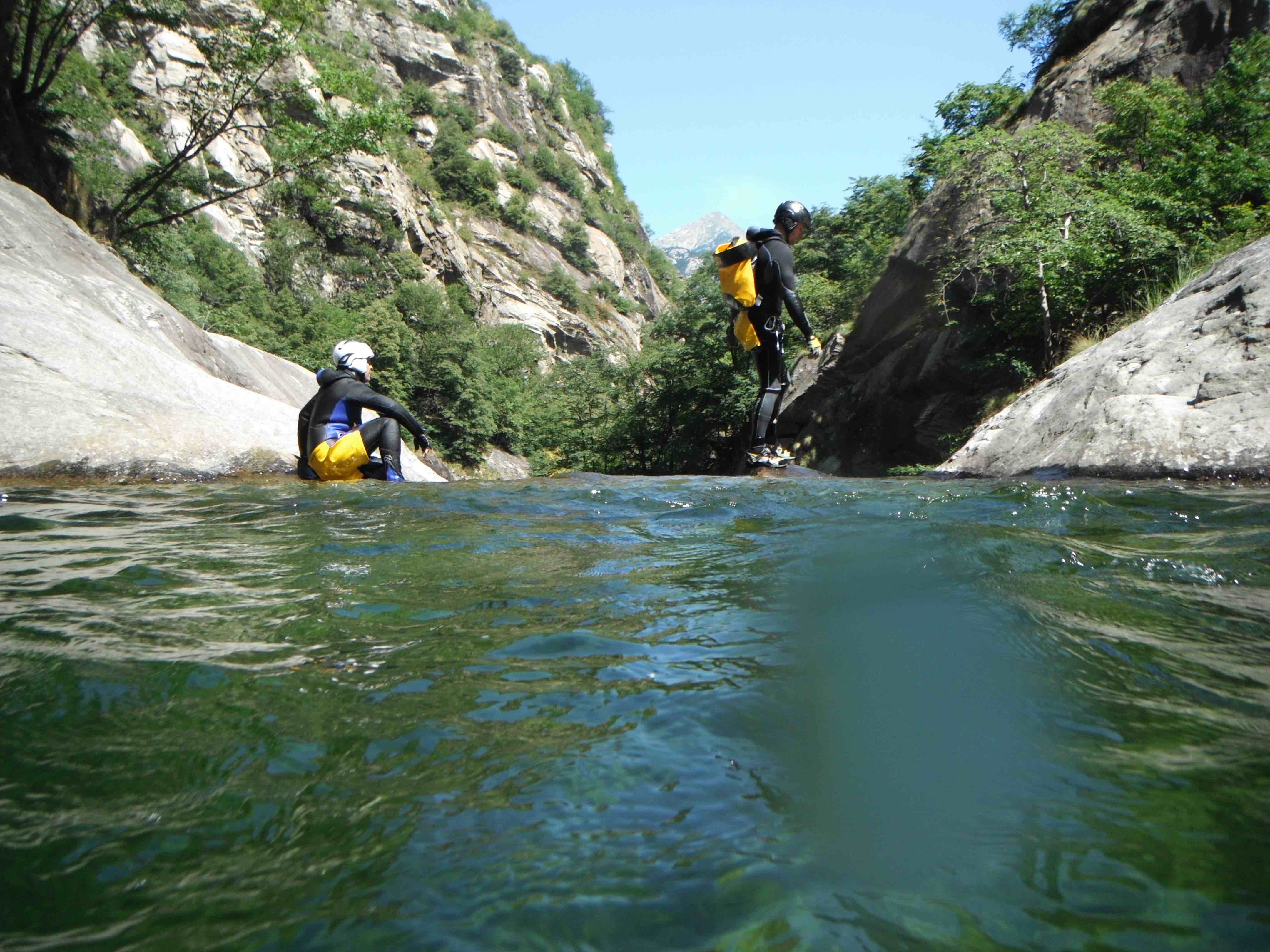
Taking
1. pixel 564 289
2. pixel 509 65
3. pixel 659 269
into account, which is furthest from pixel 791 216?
pixel 659 269

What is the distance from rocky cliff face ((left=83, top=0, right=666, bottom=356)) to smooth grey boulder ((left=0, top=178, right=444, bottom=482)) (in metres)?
10.8

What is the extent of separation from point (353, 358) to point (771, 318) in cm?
409

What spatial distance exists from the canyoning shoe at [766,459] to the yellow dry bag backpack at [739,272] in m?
1.40

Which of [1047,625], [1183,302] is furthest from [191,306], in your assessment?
[1047,625]

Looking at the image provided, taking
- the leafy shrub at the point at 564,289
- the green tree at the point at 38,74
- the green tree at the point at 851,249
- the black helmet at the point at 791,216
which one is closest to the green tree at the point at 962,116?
the green tree at the point at 851,249

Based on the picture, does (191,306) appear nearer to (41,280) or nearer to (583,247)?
(41,280)

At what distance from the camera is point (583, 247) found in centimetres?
6188

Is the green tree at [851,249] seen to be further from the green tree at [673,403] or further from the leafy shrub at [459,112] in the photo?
the leafy shrub at [459,112]

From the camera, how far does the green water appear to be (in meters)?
1.12

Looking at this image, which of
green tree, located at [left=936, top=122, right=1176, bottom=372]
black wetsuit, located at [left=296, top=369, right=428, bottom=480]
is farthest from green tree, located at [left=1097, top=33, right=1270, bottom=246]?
black wetsuit, located at [left=296, top=369, right=428, bottom=480]

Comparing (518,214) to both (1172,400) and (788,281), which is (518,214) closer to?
(788,281)

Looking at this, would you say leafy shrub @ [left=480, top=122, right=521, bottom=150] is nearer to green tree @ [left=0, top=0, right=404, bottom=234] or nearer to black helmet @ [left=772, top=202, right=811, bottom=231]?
green tree @ [left=0, top=0, right=404, bottom=234]

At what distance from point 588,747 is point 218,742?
775mm

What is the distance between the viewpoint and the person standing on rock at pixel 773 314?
7.43m
